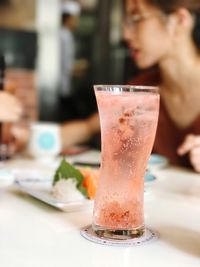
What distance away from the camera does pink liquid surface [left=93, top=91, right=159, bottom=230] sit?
782 millimetres

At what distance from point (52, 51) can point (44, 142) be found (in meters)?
1.97

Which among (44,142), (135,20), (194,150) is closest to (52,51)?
(135,20)

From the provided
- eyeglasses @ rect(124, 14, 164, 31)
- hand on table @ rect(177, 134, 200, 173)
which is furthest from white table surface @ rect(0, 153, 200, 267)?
eyeglasses @ rect(124, 14, 164, 31)

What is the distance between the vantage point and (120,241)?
0.77 m

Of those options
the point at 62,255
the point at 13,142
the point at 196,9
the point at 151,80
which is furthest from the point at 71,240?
the point at 196,9

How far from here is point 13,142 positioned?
5.76 feet

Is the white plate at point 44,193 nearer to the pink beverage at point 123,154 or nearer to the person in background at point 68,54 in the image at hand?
the pink beverage at point 123,154

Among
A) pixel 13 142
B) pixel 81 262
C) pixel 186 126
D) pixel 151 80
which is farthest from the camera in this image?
pixel 151 80

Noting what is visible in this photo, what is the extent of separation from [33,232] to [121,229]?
0.49 feet

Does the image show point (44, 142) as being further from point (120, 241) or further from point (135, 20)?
point (120, 241)

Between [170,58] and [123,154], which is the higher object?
[170,58]

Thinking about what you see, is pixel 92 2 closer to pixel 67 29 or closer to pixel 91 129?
pixel 67 29

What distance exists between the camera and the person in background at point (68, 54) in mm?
3463

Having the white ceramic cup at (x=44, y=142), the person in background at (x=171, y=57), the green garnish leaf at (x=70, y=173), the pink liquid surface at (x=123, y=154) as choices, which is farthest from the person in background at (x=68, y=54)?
the pink liquid surface at (x=123, y=154)
